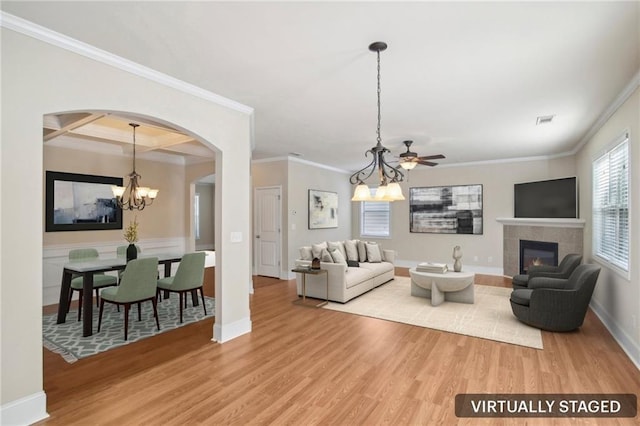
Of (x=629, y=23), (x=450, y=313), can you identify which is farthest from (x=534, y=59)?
(x=450, y=313)

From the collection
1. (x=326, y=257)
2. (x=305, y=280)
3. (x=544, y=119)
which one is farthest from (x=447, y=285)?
(x=544, y=119)

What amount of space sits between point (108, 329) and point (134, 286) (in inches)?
30.4

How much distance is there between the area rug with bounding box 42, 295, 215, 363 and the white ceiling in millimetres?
2954

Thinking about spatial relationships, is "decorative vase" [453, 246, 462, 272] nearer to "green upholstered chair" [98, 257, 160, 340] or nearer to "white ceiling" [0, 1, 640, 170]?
"white ceiling" [0, 1, 640, 170]

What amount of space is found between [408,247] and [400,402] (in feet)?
21.8

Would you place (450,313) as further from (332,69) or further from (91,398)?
(91,398)

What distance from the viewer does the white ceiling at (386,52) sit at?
2141 millimetres

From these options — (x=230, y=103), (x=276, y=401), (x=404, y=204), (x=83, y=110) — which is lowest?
(x=276, y=401)

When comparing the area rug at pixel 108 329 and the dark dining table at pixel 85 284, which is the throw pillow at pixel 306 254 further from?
the dark dining table at pixel 85 284

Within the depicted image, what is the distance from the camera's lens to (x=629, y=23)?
7.47 feet

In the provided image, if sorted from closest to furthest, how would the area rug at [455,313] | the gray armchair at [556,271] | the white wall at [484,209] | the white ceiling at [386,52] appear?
the white ceiling at [386,52] → the area rug at [455,313] → the gray armchair at [556,271] → the white wall at [484,209]

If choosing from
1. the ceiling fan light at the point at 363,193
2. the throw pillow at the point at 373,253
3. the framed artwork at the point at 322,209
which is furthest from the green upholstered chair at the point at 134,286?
the framed artwork at the point at 322,209

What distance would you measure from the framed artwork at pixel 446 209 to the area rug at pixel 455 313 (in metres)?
2.32

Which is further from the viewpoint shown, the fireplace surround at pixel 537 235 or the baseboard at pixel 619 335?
the fireplace surround at pixel 537 235
